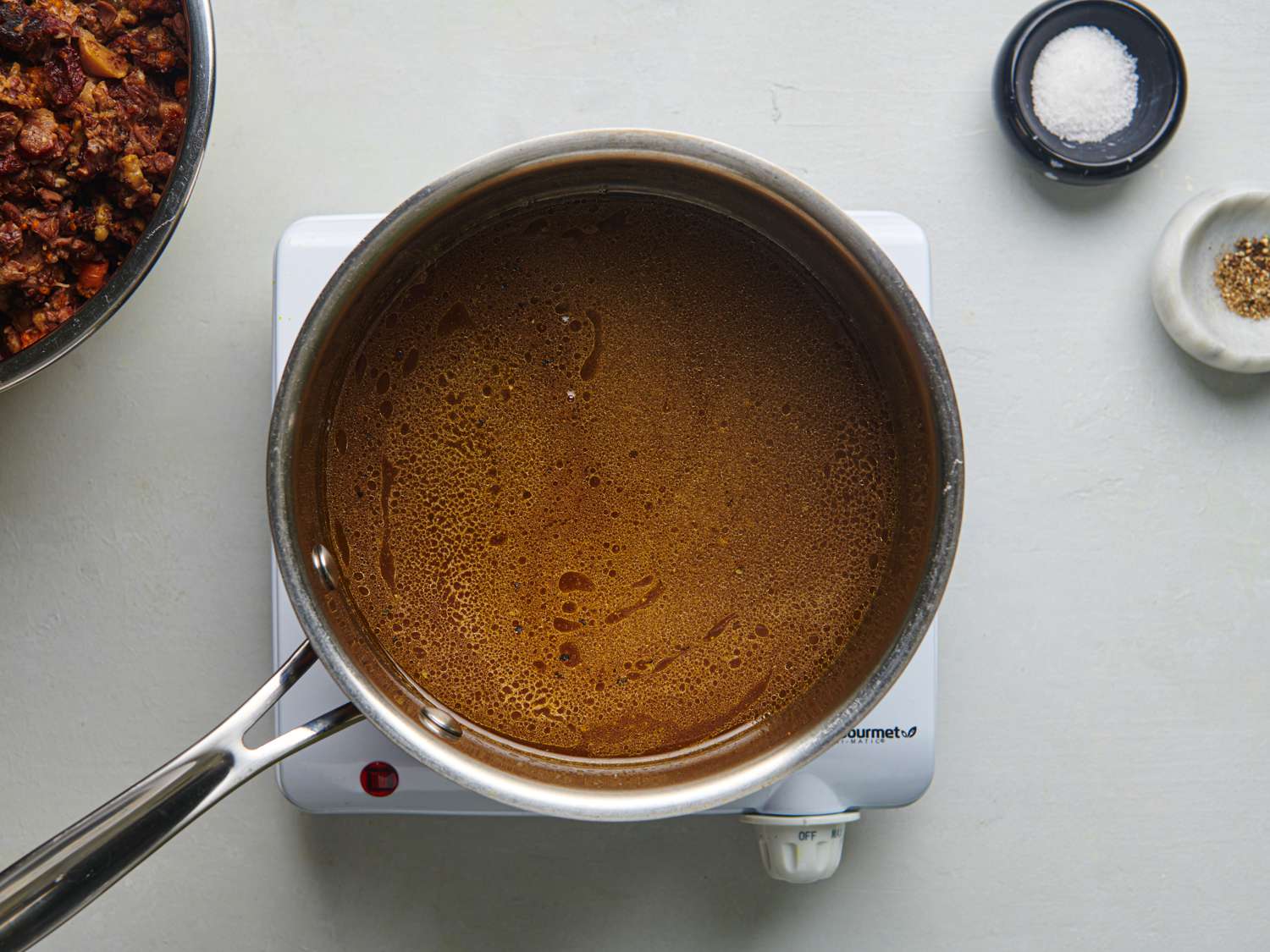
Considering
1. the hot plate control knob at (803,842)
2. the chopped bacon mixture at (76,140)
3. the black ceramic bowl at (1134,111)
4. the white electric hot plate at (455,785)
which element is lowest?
the hot plate control knob at (803,842)

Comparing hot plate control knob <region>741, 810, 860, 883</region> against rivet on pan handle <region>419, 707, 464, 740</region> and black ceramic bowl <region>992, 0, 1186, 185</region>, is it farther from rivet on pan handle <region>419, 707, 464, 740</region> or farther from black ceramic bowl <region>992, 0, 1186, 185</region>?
black ceramic bowl <region>992, 0, 1186, 185</region>

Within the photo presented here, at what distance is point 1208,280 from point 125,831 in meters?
0.92

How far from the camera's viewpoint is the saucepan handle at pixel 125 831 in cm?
56

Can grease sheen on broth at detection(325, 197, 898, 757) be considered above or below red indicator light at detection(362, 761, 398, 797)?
above

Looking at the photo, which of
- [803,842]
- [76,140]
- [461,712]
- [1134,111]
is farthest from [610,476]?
[1134,111]

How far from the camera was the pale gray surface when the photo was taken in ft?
2.88

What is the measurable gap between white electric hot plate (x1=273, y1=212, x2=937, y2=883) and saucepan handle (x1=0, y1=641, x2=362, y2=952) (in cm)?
18

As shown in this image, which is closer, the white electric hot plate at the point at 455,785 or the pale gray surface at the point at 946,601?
the white electric hot plate at the point at 455,785

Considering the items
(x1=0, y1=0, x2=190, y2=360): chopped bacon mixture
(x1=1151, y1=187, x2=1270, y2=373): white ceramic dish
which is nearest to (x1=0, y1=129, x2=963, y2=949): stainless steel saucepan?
(x1=0, y1=0, x2=190, y2=360): chopped bacon mixture

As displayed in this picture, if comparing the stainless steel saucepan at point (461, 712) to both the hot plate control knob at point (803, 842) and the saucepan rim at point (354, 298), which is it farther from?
the hot plate control knob at point (803, 842)

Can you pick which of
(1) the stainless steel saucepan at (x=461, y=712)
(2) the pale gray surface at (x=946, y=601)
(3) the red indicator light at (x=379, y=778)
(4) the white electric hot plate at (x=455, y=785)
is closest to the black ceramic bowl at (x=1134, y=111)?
(2) the pale gray surface at (x=946, y=601)

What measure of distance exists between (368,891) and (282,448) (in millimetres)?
482

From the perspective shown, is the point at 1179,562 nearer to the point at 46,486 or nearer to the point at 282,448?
the point at 282,448

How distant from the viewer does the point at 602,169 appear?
2.22ft
